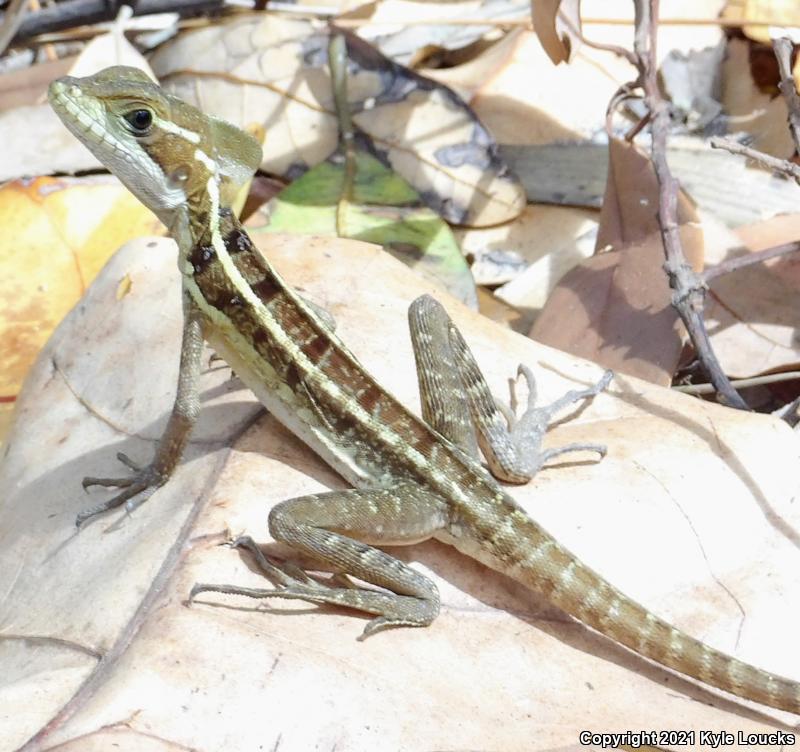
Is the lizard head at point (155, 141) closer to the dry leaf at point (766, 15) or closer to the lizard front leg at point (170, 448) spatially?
the lizard front leg at point (170, 448)

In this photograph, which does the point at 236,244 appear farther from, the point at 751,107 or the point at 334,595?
the point at 751,107

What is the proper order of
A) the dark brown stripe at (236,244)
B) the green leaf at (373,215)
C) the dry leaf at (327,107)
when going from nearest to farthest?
the dark brown stripe at (236,244), the green leaf at (373,215), the dry leaf at (327,107)

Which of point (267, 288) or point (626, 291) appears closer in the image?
point (267, 288)

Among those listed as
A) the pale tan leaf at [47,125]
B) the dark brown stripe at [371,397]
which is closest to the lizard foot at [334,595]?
the dark brown stripe at [371,397]

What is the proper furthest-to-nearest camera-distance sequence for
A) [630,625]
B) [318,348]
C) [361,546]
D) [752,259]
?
[752,259] < [318,348] < [361,546] < [630,625]

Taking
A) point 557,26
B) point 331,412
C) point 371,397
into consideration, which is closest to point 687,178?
point 557,26
